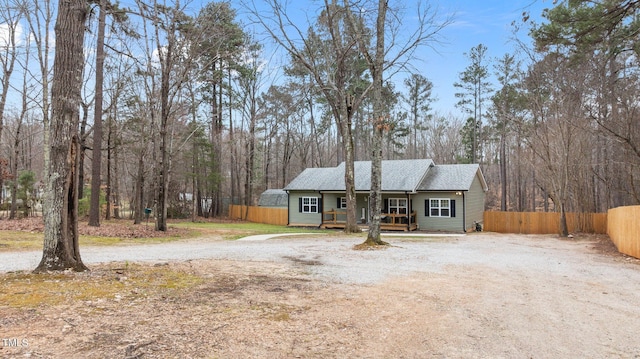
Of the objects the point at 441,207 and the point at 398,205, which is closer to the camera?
the point at 441,207

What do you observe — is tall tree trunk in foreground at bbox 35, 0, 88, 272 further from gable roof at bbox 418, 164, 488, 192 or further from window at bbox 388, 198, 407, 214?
window at bbox 388, 198, 407, 214

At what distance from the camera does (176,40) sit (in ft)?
52.1

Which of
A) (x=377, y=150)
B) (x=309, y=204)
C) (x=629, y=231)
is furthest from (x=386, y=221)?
(x=629, y=231)

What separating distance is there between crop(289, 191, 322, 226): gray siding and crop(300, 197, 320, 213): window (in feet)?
0.70

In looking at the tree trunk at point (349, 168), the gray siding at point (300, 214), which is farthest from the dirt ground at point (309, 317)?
the gray siding at point (300, 214)

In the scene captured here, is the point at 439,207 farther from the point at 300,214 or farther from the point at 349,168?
the point at 300,214

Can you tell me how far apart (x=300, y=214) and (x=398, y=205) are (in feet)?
23.4

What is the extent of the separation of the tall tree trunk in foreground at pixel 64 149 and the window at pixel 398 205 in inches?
804

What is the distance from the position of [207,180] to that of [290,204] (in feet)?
25.5

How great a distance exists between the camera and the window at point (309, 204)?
27172mm

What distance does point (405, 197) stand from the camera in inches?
957

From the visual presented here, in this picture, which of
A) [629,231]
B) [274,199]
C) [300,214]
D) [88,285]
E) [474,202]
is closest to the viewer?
[88,285]

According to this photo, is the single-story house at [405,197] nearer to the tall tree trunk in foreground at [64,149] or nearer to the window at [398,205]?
the window at [398,205]

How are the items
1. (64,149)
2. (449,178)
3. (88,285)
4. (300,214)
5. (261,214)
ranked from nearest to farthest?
(88,285) < (64,149) < (449,178) < (300,214) < (261,214)
